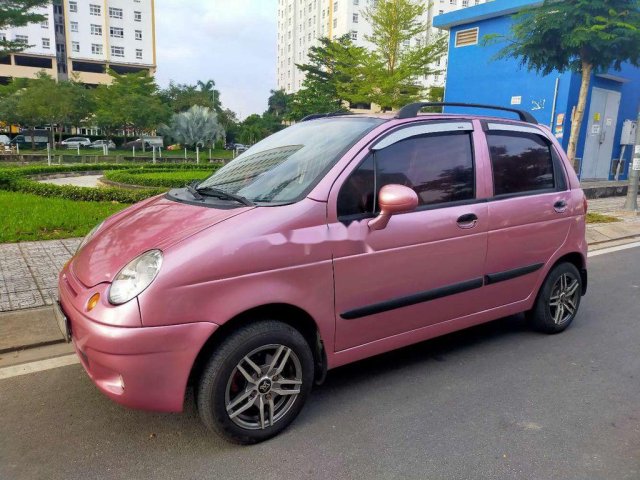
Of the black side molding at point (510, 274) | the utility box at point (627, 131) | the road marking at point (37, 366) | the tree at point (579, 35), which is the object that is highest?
the tree at point (579, 35)

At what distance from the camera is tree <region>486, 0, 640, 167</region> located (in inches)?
363

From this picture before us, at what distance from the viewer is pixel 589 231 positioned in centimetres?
893

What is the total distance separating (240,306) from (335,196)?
2.66 feet

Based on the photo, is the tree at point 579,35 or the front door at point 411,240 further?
the tree at point 579,35

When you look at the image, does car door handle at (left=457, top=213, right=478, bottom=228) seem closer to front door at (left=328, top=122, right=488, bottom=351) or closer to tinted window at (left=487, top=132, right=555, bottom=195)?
front door at (left=328, top=122, right=488, bottom=351)

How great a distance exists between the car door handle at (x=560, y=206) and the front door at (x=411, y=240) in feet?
2.78

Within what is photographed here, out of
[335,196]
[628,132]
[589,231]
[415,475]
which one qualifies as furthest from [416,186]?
[628,132]

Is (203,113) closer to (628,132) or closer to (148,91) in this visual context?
(148,91)

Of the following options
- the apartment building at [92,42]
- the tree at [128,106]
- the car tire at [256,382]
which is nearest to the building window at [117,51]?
the apartment building at [92,42]

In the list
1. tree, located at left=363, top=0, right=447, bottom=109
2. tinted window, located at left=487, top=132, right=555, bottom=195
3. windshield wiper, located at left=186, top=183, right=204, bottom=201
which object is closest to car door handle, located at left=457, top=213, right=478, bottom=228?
tinted window, located at left=487, top=132, right=555, bottom=195

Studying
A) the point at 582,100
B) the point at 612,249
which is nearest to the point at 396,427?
the point at 612,249

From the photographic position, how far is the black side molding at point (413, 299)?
117 inches

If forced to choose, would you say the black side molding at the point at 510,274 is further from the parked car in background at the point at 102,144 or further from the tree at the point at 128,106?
the parked car in background at the point at 102,144

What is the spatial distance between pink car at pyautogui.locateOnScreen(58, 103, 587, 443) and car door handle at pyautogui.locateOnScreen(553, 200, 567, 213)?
0.6 inches
